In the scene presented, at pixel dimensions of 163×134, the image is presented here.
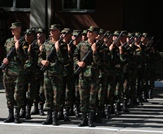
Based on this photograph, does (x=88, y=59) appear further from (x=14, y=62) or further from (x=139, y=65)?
(x=139, y=65)

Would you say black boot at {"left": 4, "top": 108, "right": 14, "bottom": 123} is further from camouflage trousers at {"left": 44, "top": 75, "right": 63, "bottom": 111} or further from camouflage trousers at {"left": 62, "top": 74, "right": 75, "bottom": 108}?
camouflage trousers at {"left": 62, "top": 74, "right": 75, "bottom": 108}

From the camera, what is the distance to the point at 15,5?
26.9 m

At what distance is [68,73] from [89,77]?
1218 mm

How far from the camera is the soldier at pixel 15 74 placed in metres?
12.5

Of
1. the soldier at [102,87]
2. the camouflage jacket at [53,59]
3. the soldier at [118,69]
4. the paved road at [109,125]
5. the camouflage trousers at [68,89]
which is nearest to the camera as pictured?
the paved road at [109,125]

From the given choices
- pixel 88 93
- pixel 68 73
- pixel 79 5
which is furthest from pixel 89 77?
pixel 79 5

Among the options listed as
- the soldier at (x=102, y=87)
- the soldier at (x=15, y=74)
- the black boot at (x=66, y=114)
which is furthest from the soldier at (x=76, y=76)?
the soldier at (x=15, y=74)

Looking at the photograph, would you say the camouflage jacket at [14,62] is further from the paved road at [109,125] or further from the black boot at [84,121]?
the black boot at [84,121]

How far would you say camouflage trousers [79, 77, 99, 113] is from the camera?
12.3 m

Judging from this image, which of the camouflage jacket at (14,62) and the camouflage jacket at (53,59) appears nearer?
the camouflage jacket at (53,59)

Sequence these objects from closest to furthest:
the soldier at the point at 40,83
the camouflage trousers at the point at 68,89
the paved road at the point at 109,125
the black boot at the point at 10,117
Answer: the paved road at the point at 109,125 → the black boot at the point at 10,117 → the camouflage trousers at the point at 68,89 → the soldier at the point at 40,83

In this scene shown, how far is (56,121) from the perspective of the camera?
41.0ft

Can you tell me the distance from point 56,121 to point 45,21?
44.6 ft

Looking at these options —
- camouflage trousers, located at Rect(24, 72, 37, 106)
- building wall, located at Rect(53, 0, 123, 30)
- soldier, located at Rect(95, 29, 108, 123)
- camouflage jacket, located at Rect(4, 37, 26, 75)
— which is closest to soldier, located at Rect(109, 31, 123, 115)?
soldier, located at Rect(95, 29, 108, 123)
